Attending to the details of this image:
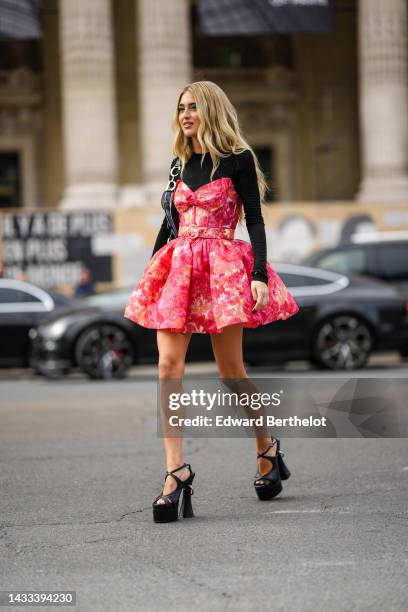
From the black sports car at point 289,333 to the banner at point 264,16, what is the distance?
12184 mm

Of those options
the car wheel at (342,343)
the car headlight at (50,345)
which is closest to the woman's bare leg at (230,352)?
the car headlight at (50,345)

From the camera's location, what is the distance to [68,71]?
3091cm

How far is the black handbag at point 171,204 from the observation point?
6.10 m

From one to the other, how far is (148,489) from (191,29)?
31900 millimetres

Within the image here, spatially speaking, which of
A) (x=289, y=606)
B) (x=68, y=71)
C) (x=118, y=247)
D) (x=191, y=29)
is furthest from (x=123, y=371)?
(x=191, y=29)

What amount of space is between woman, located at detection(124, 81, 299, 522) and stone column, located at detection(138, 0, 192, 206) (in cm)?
2495

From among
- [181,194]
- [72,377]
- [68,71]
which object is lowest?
[72,377]

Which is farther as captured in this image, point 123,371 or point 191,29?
point 191,29

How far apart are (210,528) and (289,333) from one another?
11.3 m

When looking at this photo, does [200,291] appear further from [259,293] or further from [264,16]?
[264,16]

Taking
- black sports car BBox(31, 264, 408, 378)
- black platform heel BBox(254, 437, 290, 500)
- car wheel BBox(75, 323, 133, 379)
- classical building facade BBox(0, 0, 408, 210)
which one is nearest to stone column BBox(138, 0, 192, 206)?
classical building facade BBox(0, 0, 408, 210)

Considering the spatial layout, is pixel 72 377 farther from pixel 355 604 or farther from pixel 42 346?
pixel 355 604

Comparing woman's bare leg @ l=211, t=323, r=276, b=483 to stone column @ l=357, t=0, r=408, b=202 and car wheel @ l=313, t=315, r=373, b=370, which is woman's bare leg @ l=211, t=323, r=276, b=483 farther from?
stone column @ l=357, t=0, r=408, b=202

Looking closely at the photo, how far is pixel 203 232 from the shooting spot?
6.02 metres
